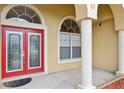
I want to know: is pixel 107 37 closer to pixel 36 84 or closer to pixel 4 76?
pixel 36 84

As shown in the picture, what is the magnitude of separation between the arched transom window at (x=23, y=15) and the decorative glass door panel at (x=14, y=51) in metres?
0.64

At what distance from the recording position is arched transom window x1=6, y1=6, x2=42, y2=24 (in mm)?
4973

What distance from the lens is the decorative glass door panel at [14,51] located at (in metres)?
4.92

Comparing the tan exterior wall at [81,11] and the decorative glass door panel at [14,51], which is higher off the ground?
the tan exterior wall at [81,11]

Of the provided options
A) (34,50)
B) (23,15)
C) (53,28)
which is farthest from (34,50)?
(23,15)

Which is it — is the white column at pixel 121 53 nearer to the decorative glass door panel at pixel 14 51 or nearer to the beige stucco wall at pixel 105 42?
the beige stucco wall at pixel 105 42

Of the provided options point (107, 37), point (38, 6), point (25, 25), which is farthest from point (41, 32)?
point (107, 37)

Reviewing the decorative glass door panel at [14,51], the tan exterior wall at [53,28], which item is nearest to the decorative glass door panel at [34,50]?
the decorative glass door panel at [14,51]

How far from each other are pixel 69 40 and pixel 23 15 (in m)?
2.93

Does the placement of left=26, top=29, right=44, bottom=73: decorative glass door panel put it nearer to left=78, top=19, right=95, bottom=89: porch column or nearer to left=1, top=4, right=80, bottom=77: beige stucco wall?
left=1, top=4, right=80, bottom=77: beige stucco wall

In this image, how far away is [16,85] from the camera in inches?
170

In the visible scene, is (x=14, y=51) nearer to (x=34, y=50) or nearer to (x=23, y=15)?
(x=34, y=50)

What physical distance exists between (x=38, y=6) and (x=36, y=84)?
353 centimetres
